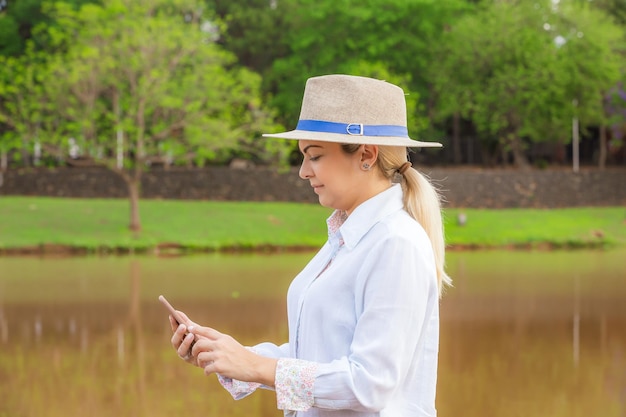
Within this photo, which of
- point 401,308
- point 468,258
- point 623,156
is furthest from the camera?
point 623,156

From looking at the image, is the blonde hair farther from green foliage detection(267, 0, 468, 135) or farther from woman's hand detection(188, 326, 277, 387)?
green foliage detection(267, 0, 468, 135)

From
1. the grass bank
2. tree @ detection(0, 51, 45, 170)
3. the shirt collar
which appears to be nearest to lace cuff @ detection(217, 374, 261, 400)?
the shirt collar

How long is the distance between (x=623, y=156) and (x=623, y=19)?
20.3 ft

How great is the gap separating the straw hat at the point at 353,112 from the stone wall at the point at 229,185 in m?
25.0

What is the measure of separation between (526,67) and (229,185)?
35.5 feet

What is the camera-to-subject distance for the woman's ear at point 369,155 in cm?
254

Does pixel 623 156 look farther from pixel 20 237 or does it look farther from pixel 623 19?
pixel 20 237

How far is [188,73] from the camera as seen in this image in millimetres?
23312

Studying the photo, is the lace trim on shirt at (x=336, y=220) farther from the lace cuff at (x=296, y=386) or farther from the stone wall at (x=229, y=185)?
the stone wall at (x=229, y=185)

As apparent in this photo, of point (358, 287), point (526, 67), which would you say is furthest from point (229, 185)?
point (358, 287)

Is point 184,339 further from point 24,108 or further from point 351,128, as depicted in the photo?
point 24,108

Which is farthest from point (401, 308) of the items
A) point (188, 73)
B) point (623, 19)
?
point (623, 19)

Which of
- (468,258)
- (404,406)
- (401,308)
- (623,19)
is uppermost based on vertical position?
(623,19)

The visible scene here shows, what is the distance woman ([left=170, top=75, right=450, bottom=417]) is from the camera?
7.59 feet
